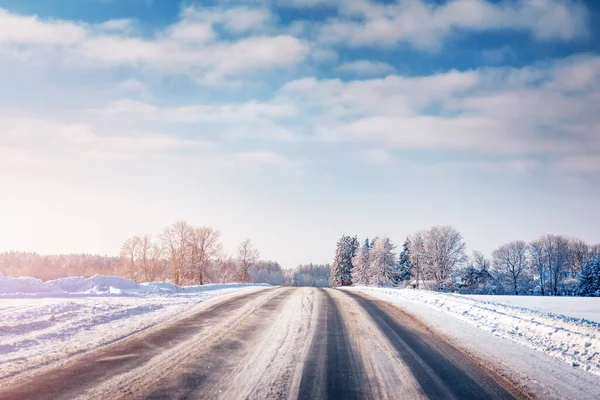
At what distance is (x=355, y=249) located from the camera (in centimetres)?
9169

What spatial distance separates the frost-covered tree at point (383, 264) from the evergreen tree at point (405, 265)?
13.9 feet

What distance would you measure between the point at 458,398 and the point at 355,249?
86862mm

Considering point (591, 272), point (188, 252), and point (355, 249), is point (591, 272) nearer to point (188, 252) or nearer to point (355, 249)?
point (355, 249)

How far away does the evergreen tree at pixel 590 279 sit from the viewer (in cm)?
6444

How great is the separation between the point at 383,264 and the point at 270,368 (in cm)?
7281

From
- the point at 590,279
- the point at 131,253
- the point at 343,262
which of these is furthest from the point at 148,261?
the point at 590,279

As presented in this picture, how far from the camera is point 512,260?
87.4 metres

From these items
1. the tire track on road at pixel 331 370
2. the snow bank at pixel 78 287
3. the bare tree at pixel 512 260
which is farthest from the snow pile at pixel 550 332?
the bare tree at pixel 512 260

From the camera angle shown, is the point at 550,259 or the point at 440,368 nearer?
the point at 440,368

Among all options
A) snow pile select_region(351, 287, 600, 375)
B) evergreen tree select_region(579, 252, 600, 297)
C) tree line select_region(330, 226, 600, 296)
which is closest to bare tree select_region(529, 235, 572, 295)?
tree line select_region(330, 226, 600, 296)

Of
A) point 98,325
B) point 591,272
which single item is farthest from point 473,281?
point 98,325

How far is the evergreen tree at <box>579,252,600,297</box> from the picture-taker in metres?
64.4

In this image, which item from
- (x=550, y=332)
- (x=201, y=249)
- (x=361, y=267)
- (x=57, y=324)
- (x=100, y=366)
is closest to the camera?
(x=100, y=366)

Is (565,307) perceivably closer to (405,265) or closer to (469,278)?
(469,278)
